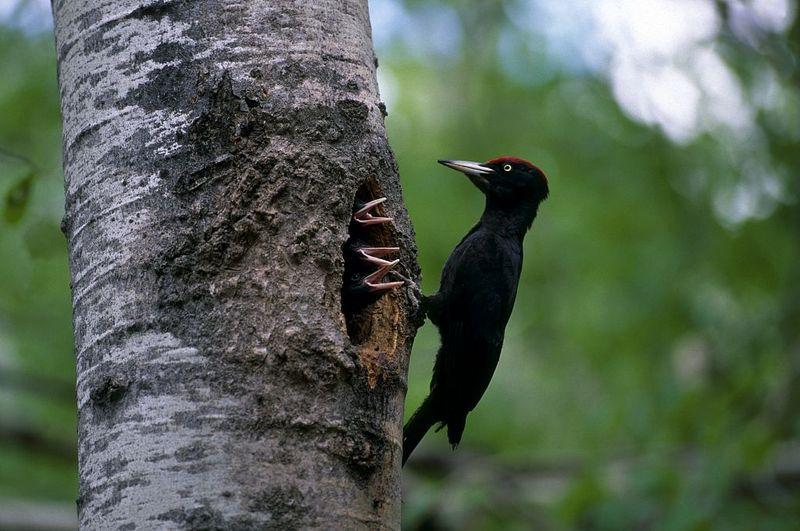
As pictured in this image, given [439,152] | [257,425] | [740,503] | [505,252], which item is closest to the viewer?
[257,425]

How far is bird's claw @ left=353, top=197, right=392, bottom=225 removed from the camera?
95.0 inches

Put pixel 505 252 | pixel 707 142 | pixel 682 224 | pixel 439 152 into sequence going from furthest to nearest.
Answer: pixel 439 152 < pixel 707 142 < pixel 682 224 < pixel 505 252

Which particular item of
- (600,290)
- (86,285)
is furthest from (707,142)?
(86,285)

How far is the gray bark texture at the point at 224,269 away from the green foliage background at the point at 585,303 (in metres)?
2.01

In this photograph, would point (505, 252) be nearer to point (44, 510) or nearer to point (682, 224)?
point (682, 224)

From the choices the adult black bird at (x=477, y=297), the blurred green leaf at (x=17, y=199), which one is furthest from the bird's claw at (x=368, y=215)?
the adult black bird at (x=477, y=297)

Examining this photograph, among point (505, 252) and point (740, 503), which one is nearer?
point (505, 252)

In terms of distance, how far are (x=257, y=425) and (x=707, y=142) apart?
18.5 ft

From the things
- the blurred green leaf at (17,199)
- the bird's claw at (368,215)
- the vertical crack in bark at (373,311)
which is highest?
the blurred green leaf at (17,199)

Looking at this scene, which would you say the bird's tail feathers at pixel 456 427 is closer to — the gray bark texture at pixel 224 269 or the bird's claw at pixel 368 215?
the gray bark texture at pixel 224 269

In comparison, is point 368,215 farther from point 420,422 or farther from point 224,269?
point 420,422

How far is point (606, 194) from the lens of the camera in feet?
22.1

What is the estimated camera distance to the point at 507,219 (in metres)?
4.44

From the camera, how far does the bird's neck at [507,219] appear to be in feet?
14.4
